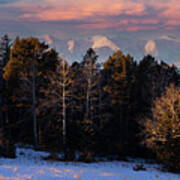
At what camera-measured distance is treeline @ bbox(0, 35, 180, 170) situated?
26469 millimetres

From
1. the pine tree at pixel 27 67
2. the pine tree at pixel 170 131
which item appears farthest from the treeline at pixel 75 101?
the pine tree at pixel 170 131

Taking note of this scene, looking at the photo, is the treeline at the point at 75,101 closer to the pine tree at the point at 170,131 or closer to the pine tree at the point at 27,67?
the pine tree at the point at 27,67

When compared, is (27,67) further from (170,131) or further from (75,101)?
(170,131)

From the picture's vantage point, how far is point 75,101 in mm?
31656

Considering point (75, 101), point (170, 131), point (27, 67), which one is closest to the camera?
point (170, 131)

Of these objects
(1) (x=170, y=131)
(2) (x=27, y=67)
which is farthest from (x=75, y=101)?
(1) (x=170, y=131)

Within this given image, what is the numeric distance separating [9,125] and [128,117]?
52.5ft

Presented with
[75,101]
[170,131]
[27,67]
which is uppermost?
[27,67]

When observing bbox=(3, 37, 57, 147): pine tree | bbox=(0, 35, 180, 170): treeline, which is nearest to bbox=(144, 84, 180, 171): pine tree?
bbox=(0, 35, 180, 170): treeline

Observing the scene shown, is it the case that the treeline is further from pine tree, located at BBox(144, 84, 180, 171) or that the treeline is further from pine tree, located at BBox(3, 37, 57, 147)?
pine tree, located at BBox(144, 84, 180, 171)

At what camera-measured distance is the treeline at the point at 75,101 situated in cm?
2647

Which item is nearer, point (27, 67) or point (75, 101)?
point (27, 67)

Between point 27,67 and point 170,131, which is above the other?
point 27,67

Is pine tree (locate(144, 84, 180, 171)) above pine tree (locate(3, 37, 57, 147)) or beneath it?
beneath
